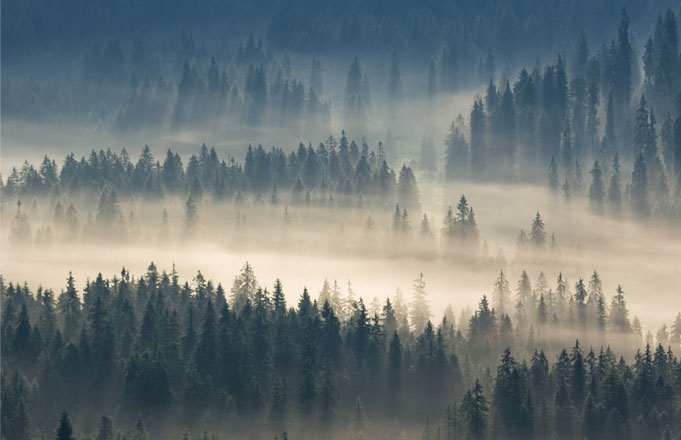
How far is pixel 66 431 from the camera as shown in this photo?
190500 mm
